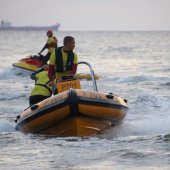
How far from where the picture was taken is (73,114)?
813 cm

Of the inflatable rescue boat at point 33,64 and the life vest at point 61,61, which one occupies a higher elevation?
the life vest at point 61,61

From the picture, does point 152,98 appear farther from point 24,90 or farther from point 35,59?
point 35,59

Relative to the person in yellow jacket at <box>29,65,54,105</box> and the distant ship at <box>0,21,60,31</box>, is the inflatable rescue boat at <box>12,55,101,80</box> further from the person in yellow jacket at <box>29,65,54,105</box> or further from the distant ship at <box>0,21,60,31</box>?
the distant ship at <box>0,21,60,31</box>

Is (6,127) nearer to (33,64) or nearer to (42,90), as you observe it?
(42,90)

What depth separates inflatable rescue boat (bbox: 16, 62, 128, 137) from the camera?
26.6ft

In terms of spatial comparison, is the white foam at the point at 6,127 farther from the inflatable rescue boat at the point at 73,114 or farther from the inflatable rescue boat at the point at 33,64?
the inflatable rescue boat at the point at 33,64

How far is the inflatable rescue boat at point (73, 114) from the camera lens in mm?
8109

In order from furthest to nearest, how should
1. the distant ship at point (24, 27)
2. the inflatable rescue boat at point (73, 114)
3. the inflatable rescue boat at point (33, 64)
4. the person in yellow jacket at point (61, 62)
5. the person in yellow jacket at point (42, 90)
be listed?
the distant ship at point (24, 27)
the inflatable rescue boat at point (33, 64)
the person in yellow jacket at point (42, 90)
the person in yellow jacket at point (61, 62)
the inflatable rescue boat at point (73, 114)

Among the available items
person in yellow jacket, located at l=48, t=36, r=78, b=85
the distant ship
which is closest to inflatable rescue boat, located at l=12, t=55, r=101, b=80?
person in yellow jacket, located at l=48, t=36, r=78, b=85

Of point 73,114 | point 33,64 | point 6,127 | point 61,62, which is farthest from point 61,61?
point 33,64

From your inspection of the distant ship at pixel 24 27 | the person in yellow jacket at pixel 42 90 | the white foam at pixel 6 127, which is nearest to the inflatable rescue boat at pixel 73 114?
the person in yellow jacket at pixel 42 90

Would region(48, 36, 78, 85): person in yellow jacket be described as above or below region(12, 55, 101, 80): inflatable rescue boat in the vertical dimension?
above

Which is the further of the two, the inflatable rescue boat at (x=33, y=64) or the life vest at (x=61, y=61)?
the inflatable rescue boat at (x=33, y=64)

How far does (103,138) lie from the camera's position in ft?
28.0
